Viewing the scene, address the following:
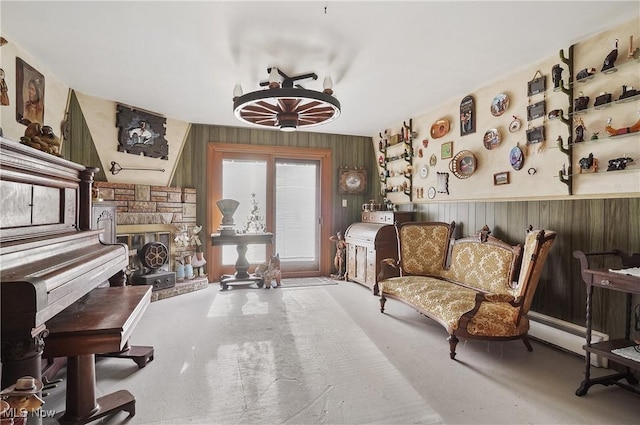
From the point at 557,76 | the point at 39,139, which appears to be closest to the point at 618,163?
the point at 557,76

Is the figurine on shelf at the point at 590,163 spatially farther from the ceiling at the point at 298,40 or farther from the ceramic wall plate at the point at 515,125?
the ceiling at the point at 298,40

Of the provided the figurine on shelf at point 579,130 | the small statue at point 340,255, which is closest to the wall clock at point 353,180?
the small statue at point 340,255

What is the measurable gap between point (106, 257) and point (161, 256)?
233 centimetres

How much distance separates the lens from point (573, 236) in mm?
2654

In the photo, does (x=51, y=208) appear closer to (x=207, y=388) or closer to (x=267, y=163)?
(x=207, y=388)

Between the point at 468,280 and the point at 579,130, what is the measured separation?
5.25 feet

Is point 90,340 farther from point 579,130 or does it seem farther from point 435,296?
point 579,130

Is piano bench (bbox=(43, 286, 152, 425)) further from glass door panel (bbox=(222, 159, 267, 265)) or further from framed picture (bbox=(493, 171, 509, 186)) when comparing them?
framed picture (bbox=(493, 171, 509, 186))

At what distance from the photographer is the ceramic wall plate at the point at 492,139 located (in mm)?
3307

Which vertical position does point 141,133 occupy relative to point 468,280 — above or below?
above

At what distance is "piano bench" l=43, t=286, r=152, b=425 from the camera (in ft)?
4.83

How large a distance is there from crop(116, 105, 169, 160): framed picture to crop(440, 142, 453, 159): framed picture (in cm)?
387

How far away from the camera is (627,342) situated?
210cm

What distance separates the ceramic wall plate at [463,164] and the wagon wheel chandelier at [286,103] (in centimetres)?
162
